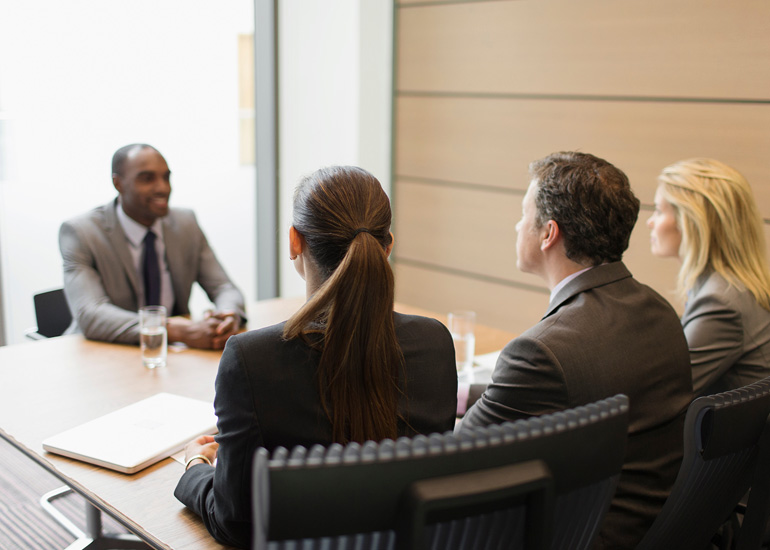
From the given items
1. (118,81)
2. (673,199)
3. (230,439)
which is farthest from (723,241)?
(118,81)

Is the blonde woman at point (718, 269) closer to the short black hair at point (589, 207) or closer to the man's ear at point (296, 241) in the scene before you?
the short black hair at point (589, 207)

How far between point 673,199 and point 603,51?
1.38m

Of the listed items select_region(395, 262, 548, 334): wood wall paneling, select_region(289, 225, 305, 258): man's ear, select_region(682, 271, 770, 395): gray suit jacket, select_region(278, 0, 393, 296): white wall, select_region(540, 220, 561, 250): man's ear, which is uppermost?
select_region(278, 0, 393, 296): white wall

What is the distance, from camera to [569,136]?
3.72m

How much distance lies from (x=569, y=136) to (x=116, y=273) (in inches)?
87.6

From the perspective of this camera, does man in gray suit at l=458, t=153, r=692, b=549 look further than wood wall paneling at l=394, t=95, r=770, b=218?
No

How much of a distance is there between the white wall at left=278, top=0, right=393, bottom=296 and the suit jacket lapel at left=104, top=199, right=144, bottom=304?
1535 mm

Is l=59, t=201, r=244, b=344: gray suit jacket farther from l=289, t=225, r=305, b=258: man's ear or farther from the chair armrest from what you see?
the chair armrest

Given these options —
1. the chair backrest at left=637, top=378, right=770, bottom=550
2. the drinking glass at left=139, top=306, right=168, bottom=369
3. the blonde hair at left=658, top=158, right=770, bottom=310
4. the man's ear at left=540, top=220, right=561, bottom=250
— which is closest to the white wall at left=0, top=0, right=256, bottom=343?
the drinking glass at left=139, top=306, right=168, bottom=369

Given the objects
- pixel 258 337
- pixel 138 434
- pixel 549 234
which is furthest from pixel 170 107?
pixel 258 337

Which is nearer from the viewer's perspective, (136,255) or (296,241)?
(296,241)

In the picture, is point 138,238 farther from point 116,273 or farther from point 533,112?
point 533,112

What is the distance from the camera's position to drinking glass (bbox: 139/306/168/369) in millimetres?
2283

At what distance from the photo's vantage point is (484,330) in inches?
113
